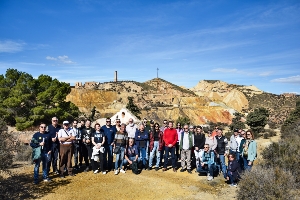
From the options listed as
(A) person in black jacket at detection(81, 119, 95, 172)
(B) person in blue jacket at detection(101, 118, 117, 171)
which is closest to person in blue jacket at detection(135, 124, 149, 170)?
(B) person in blue jacket at detection(101, 118, 117, 171)

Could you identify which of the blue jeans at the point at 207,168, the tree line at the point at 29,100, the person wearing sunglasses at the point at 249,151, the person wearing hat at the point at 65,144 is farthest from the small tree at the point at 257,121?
the person wearing hat at the point at 65,144

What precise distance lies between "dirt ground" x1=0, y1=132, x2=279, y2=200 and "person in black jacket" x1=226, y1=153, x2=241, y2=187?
0.27 m

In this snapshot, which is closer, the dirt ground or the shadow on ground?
the shadow on ground

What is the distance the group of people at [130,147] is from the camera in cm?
814

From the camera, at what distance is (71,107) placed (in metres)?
30.7

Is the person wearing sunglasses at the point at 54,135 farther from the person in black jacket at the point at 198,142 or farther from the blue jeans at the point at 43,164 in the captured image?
the person in black jacket at the point at 198,142

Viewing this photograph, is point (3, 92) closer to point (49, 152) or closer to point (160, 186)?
point (49, 152)

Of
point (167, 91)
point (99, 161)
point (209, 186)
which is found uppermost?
point (167, 91)

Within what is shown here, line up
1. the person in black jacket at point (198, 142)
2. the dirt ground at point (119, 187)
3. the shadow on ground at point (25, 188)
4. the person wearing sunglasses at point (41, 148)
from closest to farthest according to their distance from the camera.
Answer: the shadow on ground at point (25, 188), the dirt ground at point (119, 187), the person wearing sunglasses at point (41, 148), the person in black jacket at point (198, 142)

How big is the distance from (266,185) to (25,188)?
676 centimetres

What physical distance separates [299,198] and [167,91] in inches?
3164

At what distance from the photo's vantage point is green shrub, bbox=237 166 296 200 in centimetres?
601

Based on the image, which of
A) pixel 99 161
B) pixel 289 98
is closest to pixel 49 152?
pixel 99 161

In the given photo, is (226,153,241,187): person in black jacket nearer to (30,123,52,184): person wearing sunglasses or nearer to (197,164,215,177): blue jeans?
(197,164,215,177): blue jeans
